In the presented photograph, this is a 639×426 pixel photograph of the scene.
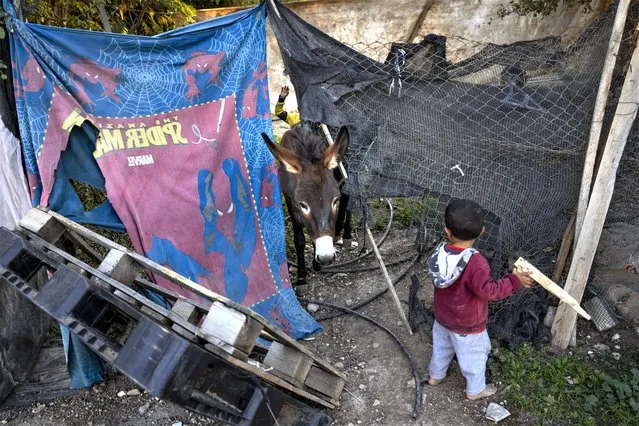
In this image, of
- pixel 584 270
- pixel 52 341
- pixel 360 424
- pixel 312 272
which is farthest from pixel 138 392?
pixel 584 270

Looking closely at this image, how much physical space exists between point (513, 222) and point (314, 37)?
2082mm

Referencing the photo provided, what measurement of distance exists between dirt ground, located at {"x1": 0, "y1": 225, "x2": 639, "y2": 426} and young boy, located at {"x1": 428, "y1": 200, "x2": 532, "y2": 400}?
0.54 feet

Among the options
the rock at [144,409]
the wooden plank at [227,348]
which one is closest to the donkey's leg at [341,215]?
the rock at [144,409]

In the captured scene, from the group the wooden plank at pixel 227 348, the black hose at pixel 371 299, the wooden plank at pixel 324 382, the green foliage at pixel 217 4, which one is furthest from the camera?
the green foliage at pixel 217 4

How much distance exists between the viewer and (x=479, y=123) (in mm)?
3275

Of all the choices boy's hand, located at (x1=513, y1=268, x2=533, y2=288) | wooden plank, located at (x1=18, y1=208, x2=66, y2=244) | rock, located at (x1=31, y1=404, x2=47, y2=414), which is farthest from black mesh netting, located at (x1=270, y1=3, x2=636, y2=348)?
rock, located at (x1=31, y1=404, x2=47, y2=414)

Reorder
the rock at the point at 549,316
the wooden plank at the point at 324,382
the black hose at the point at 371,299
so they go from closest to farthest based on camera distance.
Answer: the wooden plank at the point at 324,382
the rock at the point at 549,316
the black hose at the point at 371,299

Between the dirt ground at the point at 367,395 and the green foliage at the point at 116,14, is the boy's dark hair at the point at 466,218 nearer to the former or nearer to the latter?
the dirt ground at the point at 367,395

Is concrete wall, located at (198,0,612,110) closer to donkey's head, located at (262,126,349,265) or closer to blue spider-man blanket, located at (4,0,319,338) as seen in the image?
donkey's head, located at (262,126,349,265)

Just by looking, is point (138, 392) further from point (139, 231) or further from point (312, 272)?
point (312, 272)

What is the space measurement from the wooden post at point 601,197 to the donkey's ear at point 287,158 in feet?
7.30

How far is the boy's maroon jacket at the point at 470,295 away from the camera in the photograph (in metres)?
2.67

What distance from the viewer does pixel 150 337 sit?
78.2 inches

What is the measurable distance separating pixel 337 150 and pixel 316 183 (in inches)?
13.0
